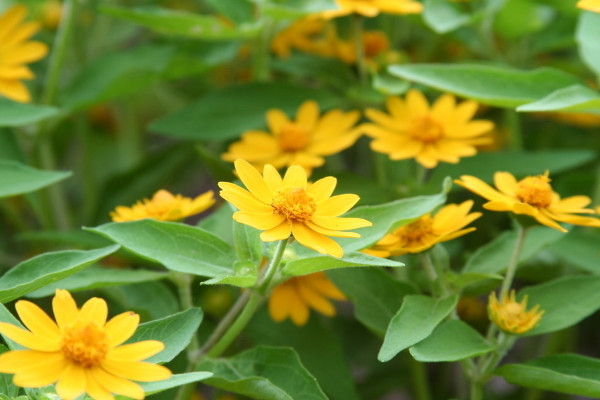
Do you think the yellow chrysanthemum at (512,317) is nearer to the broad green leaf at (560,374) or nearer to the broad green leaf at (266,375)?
the broad green leaf at (560,374)

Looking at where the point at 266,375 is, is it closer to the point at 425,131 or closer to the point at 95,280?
the point at 95,280

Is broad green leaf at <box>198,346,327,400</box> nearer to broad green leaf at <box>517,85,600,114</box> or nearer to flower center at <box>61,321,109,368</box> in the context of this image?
flower center at <box>61,321,109,368</box>

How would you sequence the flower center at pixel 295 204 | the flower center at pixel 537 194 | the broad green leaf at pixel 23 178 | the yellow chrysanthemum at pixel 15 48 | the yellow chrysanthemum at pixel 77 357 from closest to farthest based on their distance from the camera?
the yellow chrysanthemum at pixel 77 357
the flower center at pixel 295 204
the flower center at pixel 537 194
the broad green leaf at pixel 23 178
the yellow chrysanthemum at pixel 15 48

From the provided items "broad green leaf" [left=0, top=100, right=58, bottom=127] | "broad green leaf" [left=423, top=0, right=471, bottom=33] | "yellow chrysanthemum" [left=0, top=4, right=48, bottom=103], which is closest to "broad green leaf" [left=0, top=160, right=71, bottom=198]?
"broad green leaf" [left=0, top=100, right=58, bottom=127]

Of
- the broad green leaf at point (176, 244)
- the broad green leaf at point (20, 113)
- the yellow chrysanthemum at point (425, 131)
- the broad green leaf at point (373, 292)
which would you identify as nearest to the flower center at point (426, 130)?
the yellow chrysanthemum at point (425, 131)

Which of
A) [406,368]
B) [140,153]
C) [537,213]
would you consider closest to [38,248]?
[140,153]

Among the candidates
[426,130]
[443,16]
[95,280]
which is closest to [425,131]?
[426,130]

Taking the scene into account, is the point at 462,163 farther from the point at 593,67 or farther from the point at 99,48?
the point at 99,48
